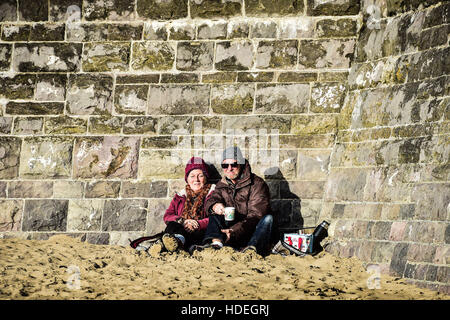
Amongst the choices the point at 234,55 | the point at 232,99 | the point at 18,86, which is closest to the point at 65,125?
the point at 18,86

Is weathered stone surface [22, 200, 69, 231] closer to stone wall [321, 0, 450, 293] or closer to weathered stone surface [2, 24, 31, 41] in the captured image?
weathered stone surface [2, 24, 31, 41]

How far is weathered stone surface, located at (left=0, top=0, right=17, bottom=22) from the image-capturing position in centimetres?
705

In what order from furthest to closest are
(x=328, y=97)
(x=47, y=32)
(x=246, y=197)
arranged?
(x=47, y=32) < (x=328, y=97) < (x=246, y=197)

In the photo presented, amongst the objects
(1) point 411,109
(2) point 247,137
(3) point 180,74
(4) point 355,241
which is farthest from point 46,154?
(1) point 411,109

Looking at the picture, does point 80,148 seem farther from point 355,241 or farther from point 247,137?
point 355,241

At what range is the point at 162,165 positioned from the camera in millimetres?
6730

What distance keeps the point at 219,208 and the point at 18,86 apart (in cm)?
308

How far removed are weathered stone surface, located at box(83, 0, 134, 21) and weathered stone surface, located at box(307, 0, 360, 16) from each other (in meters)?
2.22

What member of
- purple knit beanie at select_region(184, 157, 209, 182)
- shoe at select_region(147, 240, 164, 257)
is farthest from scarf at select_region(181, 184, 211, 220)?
shoe at select_region(147, 240, 164, 257)

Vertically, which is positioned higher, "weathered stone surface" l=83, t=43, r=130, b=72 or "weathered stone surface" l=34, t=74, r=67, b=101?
"weathered stone surface" l=83, t=43, r=130, b=72

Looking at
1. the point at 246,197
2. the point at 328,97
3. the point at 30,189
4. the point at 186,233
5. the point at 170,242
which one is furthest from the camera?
the point at 30,189

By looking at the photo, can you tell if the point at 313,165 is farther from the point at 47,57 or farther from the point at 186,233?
the point at 47,57

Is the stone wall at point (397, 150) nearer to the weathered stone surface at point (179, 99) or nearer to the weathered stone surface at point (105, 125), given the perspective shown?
the weathered stone surface at point (179, 99)

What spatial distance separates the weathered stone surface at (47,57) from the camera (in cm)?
697
